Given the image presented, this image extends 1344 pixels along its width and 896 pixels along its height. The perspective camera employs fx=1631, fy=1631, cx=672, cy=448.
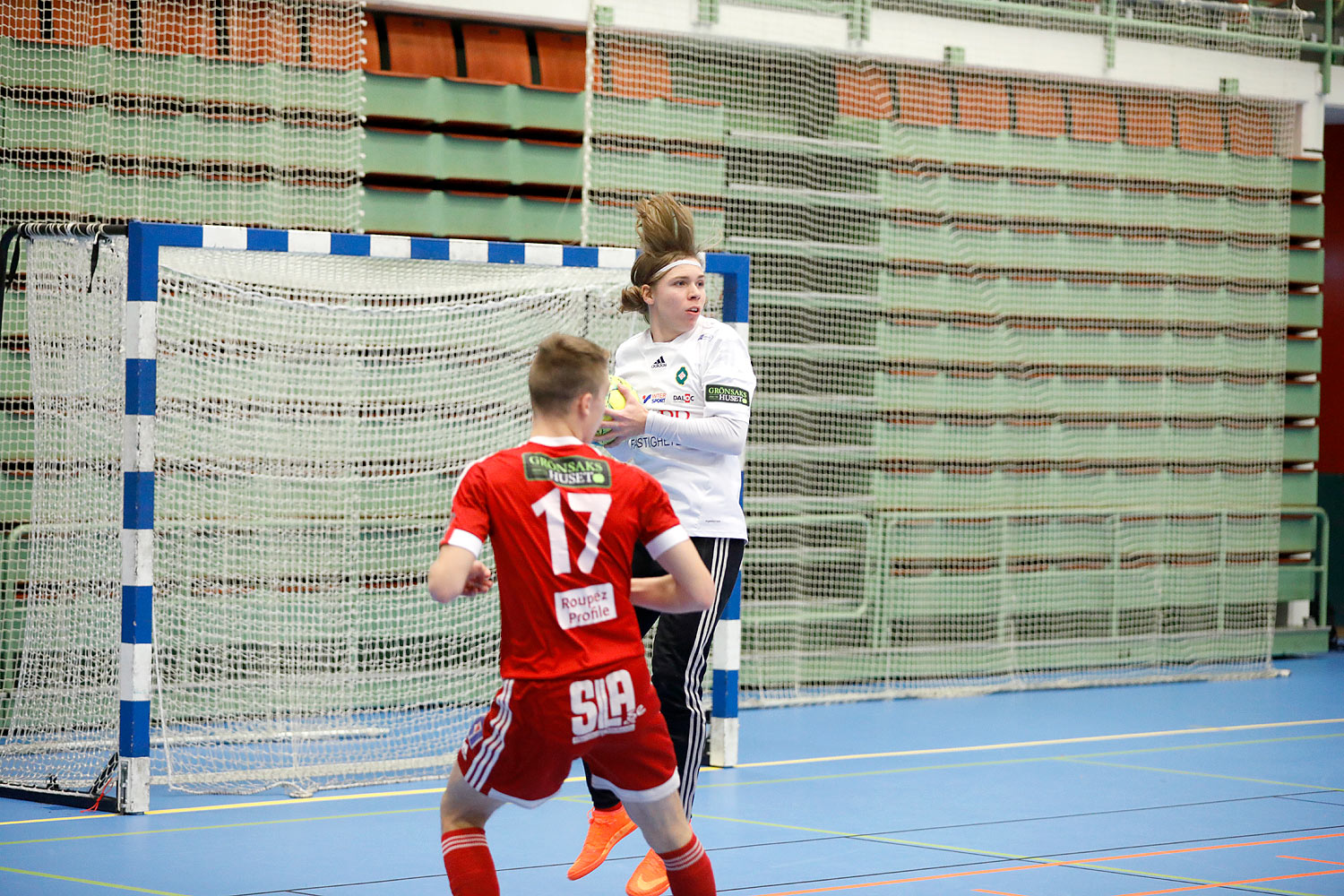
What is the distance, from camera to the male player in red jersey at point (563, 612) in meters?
3.09

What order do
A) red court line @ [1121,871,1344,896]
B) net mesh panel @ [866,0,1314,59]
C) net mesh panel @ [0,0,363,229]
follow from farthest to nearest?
net mesh panel @ [866,0,1314,59]
net mesh panel @ [0,0,363,229]
red court line @ [1121,871,1344,896]

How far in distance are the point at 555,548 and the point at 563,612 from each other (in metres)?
0.12

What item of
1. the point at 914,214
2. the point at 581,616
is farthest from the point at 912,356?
the point at 581,616

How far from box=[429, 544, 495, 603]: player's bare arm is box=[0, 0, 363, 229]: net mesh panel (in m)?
4.87

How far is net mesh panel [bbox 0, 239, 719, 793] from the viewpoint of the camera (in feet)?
19.8

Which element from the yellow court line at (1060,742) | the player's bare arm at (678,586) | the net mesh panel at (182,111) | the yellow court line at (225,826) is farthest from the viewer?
the net mesh panel at (182,111)

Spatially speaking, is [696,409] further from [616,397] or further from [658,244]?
[658,244]

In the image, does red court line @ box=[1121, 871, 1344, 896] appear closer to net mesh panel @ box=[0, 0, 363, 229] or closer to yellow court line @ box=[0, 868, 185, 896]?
yellow court line @ box=[0, 868, 185, 896]

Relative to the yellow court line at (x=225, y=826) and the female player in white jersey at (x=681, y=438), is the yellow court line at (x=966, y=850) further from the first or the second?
the yellow court line at (x=225, y=826)

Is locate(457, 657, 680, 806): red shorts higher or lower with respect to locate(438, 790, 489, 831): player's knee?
higher

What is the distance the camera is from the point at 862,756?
22.8 ft

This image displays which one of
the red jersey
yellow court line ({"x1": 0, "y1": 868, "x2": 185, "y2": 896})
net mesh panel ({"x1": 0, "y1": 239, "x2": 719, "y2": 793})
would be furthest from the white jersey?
net mesh panel ({"x1": 0, "y1": 239, "x2": 719, "y2": 793})

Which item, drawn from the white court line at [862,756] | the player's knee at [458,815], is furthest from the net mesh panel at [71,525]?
the player's knee at [458,815]

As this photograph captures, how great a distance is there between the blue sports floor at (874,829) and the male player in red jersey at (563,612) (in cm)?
131
